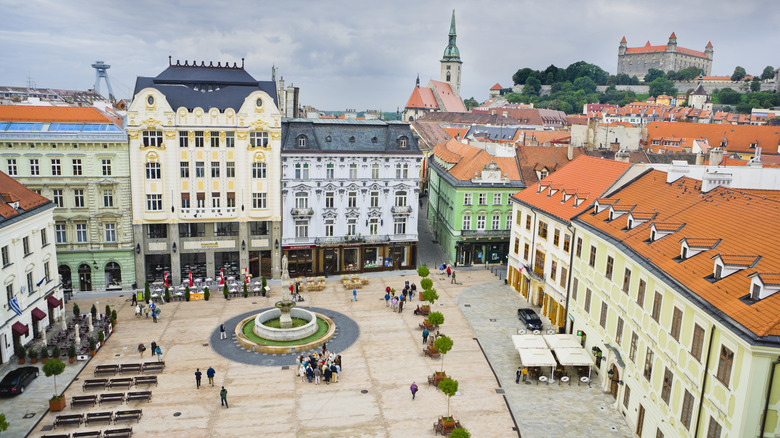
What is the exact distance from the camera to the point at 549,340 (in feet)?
123

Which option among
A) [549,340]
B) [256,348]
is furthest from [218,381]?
[549,340]

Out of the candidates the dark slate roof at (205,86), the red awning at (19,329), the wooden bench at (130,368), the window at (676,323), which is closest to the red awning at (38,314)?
the red awning at (19,329)

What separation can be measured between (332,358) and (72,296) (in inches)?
1155

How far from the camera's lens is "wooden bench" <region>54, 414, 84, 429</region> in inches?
1140

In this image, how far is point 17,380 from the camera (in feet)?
106

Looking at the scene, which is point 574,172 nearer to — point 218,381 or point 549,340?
point 549,340

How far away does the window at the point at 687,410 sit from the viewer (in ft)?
Result: 77.2

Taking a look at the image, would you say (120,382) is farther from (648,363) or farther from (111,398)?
(648,363)

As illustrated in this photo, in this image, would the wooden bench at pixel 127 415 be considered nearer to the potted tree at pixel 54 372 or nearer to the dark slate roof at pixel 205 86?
the potted tree at pixel 54 372

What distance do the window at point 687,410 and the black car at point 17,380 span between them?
3575 cm

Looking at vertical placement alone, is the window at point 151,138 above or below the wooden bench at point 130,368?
above

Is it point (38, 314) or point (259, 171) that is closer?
point (38, 314)

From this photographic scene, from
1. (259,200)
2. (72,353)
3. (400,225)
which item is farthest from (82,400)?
(400,225)

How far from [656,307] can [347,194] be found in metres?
36.3
